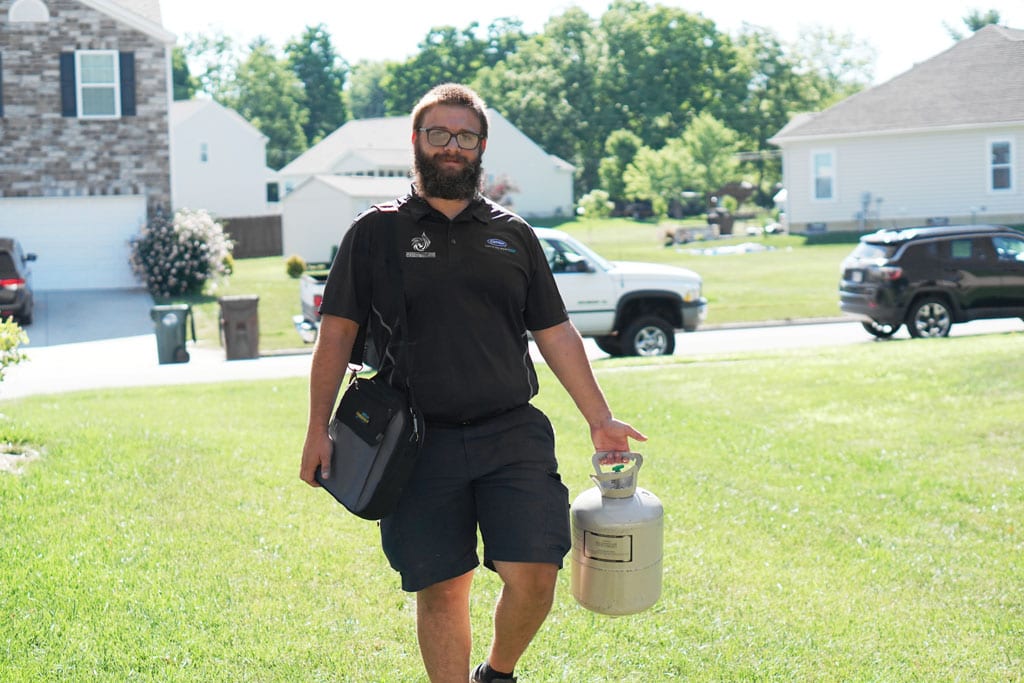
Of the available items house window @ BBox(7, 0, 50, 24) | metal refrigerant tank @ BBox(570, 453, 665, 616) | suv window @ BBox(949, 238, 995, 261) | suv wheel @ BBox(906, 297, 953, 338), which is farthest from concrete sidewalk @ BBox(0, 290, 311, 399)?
suv window @ BBox(949, 238, 995, 261)

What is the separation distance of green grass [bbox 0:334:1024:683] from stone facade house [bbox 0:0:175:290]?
20132 millimetres

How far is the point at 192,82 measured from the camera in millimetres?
107438

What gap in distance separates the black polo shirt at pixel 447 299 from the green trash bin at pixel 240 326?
16.4m

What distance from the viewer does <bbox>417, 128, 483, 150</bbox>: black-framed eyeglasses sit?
417 centimetres

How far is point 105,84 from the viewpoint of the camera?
2994cm

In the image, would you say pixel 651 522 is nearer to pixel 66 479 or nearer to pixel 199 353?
pixel 66 479

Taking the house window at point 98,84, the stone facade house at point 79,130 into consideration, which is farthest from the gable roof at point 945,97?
the house window at point 98,84

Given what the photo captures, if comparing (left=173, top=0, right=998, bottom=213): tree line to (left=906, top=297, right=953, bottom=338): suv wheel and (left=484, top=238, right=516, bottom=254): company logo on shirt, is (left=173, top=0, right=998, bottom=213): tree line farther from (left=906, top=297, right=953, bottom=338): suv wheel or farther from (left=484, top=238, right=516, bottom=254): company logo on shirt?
(left=484, top=238, right=516, bottom=254): company logo on shirt

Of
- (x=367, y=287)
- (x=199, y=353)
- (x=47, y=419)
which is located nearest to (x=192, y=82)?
(x=199, y=353)

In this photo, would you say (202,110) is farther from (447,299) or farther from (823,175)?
(447,299)

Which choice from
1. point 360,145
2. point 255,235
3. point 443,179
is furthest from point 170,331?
point 360,145

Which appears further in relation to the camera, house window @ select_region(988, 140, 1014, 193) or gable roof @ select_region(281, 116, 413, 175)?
gable roof @ select_region(281, 116, 413, 175)

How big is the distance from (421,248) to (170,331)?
55.8 ft

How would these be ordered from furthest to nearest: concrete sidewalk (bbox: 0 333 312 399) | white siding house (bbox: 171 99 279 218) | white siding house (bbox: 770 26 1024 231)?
white siding house (bbox: 171 99 279 218)
white siding house (bbox: 770 26 1024 231)
concrete sidewalk (bbox: 0 333 312 399)
